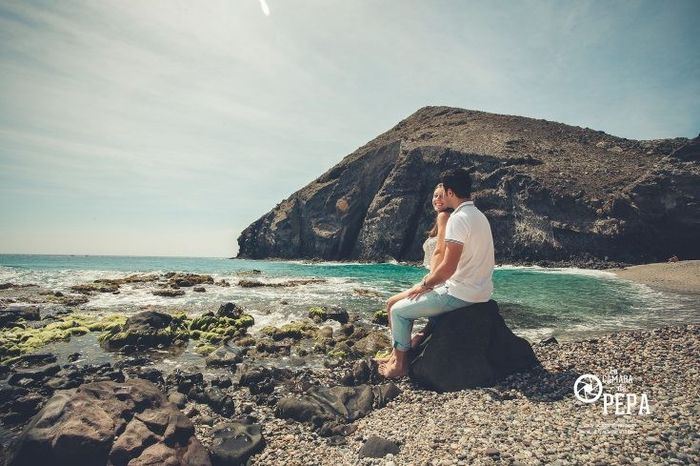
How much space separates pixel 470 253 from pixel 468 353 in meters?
2.40

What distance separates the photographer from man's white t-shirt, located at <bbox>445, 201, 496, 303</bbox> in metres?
7.19

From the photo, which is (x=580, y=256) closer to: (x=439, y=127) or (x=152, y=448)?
(x=439, y=127)

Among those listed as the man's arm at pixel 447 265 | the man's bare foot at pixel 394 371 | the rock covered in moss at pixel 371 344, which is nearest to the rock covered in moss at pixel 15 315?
the rock covered in moss at pixel 371 344

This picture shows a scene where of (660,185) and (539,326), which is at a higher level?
(660,185)

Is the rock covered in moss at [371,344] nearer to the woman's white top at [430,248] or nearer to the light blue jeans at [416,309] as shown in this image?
the light blue jeans at [416,309]

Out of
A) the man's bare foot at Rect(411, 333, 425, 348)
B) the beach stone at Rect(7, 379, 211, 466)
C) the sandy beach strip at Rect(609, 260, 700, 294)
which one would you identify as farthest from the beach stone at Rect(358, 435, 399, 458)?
the sandy beach strip at Rect(609, 260, 700, 294)

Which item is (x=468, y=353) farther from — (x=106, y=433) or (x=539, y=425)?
(x=106, y=433)

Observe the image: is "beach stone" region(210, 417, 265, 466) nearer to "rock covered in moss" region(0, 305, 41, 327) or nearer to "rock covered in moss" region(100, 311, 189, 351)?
"rock covered in moss" region(100, 311, 189, 351)

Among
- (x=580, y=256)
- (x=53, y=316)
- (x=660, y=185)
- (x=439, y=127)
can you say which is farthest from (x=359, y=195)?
(x=53, y=316)

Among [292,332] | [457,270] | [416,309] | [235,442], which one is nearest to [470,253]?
[457,270]

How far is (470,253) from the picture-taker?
7.27m

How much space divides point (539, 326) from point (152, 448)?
49.3ft

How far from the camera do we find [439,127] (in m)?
98.4

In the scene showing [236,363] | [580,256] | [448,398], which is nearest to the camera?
[448,398]
